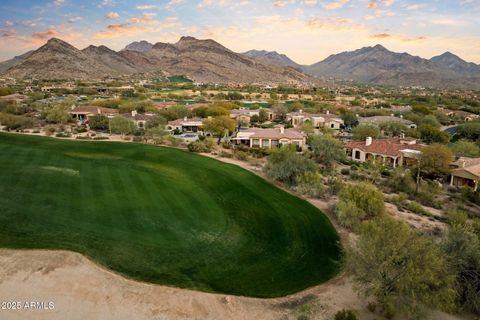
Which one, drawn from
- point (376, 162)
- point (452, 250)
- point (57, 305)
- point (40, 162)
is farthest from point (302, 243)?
point (40, 162)

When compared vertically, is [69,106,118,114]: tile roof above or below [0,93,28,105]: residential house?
below

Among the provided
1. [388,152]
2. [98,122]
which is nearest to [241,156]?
[388,152]

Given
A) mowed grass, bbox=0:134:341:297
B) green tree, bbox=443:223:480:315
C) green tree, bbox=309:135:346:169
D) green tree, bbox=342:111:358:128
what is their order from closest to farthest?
green tree, bbox=443:223:480:315 → mowed grass, bbox=0:134:341:297 → green tree, bbox=309:135:346:169 → green tree, bbox=342:111:358:128

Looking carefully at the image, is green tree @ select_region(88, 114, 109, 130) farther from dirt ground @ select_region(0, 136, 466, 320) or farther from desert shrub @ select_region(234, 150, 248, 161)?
dirt ground @ select_region(0, 136, 466, 320)

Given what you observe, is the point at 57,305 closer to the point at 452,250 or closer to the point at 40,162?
the point at 452,250

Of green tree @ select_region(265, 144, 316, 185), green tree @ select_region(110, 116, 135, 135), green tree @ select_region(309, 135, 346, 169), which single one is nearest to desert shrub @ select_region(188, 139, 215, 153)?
green tree @ select_region(265, 144, 316, 185)
